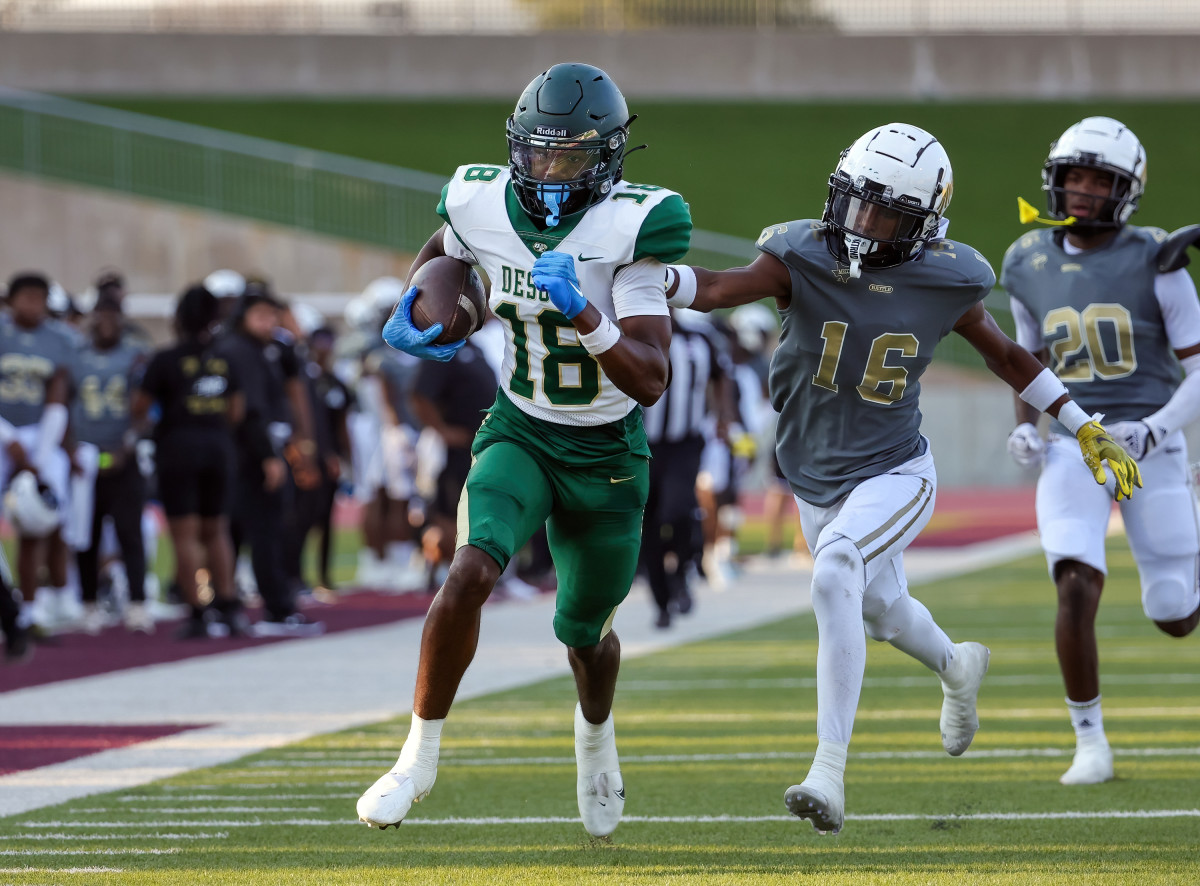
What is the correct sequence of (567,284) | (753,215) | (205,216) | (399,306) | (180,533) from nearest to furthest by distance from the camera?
(567,284) → (399,306) → (180,533) → (205,216) → (753,215)

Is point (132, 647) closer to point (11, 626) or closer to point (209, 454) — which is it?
point (209, 454)

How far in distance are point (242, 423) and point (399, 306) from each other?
6.60 metres

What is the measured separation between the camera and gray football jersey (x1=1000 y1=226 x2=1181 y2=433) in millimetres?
6328

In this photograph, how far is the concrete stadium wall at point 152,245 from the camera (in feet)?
87.4

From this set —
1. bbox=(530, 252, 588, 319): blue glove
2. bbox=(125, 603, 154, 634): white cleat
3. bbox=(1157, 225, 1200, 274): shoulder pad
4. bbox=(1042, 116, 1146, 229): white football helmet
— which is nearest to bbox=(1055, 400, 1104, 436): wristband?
bbox=(1157, 225, 1200, 274): shoulder pad

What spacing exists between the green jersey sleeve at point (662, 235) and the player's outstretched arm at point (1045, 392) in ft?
3.42

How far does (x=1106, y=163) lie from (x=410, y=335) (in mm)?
2806

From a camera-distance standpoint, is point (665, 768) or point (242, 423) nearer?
point (665, 768)

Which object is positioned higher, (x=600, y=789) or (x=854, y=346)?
(x=854, y=346)

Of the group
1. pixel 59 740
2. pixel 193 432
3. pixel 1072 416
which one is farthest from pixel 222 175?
pixel 1072 416

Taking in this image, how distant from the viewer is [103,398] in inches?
462

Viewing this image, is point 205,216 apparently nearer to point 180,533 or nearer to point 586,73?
point 180,533

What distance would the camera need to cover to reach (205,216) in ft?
87.7

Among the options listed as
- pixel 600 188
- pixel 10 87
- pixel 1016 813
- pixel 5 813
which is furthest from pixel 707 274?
pixel 10 87
